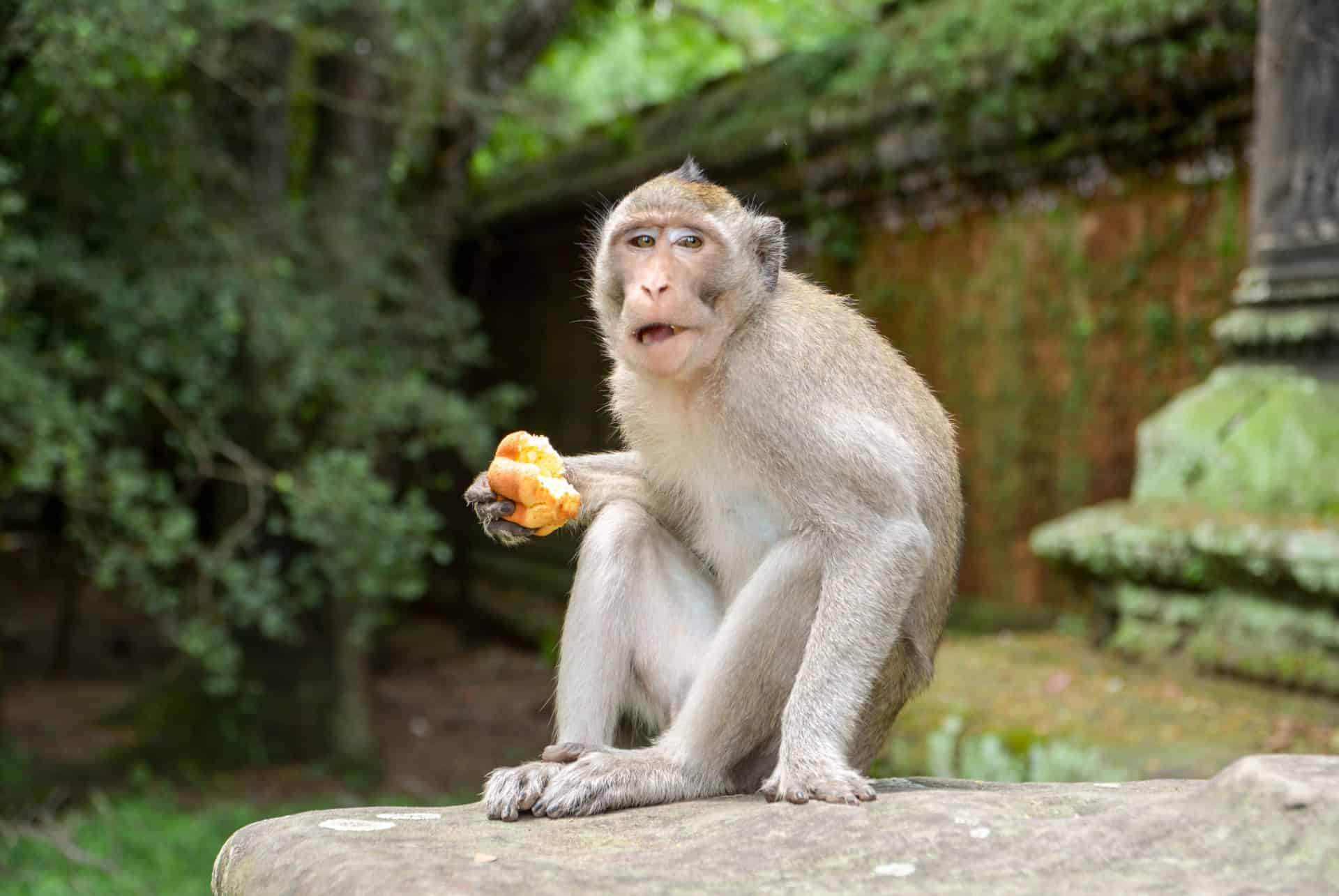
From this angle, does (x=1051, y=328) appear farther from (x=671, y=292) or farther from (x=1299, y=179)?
(x=671, y=292)

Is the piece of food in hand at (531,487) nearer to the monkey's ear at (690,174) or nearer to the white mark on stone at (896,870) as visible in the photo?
the monkey's ear at (690,174)

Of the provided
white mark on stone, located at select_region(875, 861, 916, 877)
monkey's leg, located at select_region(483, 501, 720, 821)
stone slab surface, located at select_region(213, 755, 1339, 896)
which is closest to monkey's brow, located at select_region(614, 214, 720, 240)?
monkey's leg, located at select_region(483, 501, 720, 821)

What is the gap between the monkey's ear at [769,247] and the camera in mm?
3527

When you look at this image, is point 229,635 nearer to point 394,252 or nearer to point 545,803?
point 394,252

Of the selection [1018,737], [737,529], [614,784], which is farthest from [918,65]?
[614,784]

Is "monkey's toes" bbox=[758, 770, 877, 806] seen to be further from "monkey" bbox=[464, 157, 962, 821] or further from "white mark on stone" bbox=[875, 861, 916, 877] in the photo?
"white mark on stone" bbox=[875, 861, 916, 877]

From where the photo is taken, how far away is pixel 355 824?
2641 mm

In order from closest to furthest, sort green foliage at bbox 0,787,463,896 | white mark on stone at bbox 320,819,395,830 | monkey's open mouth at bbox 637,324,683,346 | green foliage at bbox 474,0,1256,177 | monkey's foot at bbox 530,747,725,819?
white mark on stone at bbox 320,819,395,830, monkey's foot at bbox 530,747,725,819, monkey's open mouth at bbox 637,324,683,346, green foliage at bbox 474,0,1256,177, green foliage at bbox 0,787,463,896

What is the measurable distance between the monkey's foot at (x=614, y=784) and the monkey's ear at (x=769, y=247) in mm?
1219

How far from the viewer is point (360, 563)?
6926 millimetres

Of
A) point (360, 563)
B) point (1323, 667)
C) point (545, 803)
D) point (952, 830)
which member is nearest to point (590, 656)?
point (545, 803)

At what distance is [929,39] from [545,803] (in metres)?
5.30

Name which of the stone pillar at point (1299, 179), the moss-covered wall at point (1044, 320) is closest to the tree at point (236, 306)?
the moss-covered wall at point (1044, 320)

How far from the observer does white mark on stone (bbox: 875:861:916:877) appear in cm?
220
